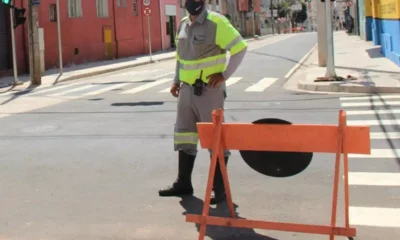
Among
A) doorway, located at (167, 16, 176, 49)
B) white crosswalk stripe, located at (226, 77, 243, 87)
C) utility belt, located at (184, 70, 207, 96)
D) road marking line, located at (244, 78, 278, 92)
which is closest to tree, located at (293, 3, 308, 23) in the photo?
doorway, located at (167, 16, 176, 49)

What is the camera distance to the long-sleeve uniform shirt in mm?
5344

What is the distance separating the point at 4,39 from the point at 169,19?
2233cm

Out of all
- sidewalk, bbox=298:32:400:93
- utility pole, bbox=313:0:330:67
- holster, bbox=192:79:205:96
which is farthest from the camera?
utility pole, bbox=313:0:330:67

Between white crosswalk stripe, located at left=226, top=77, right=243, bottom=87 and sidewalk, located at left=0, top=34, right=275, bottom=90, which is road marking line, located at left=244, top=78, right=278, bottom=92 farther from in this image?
sidewalk, located at left=0, top=34, right=275, bottom=90

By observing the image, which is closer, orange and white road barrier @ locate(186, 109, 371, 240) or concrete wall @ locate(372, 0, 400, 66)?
orange and white road barrier @ locate(186, 109, 371, 240)

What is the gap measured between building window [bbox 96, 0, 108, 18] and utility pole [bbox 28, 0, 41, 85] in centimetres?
1388

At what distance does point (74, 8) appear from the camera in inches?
1308

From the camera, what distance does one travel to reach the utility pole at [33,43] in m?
21.8

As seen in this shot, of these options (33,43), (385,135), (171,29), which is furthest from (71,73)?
(171,29)

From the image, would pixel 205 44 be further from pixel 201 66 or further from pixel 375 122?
pixel 375 122

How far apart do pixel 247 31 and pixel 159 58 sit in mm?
50821

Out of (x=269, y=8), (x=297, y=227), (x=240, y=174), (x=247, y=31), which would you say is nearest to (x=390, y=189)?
(x=240, y=174)

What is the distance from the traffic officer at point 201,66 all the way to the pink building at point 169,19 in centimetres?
4090

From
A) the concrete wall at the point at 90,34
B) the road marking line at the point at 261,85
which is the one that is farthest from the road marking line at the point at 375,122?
the concrete wall at the point at 90,34
